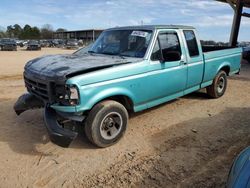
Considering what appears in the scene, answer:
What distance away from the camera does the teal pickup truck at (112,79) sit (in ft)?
14.1

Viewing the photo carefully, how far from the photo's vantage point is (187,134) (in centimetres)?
531

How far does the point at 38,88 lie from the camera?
4.79 m

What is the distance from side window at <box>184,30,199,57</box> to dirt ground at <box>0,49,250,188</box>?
1359mm

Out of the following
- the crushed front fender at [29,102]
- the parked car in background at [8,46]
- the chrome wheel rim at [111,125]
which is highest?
the crushed front fender at [29,102]

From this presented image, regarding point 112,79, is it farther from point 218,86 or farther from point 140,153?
point 218,86

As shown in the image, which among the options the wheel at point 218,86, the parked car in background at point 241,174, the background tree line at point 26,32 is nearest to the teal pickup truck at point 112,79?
the wheel at point 218,86

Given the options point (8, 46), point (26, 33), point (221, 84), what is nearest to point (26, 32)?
point (26, 33)

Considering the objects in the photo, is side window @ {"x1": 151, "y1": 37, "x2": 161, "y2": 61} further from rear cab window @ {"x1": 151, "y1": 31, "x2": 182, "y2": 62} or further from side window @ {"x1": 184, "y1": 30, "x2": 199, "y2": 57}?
side window @ {"x1": 184, "y1": 30, "x2": 199, "y2": 57}

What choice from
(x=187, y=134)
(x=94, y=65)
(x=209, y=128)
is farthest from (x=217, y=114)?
(x=94, y=65)

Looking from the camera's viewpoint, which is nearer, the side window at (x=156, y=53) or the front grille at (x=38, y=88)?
the front grille at (x=38, y=88)

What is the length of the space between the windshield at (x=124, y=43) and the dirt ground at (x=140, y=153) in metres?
1.46

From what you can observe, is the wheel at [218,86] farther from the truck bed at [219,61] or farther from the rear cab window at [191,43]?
the rear cab window at [191,43]

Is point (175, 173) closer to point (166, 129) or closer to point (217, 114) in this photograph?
point (166, 129)

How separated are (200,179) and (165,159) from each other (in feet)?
2.28
